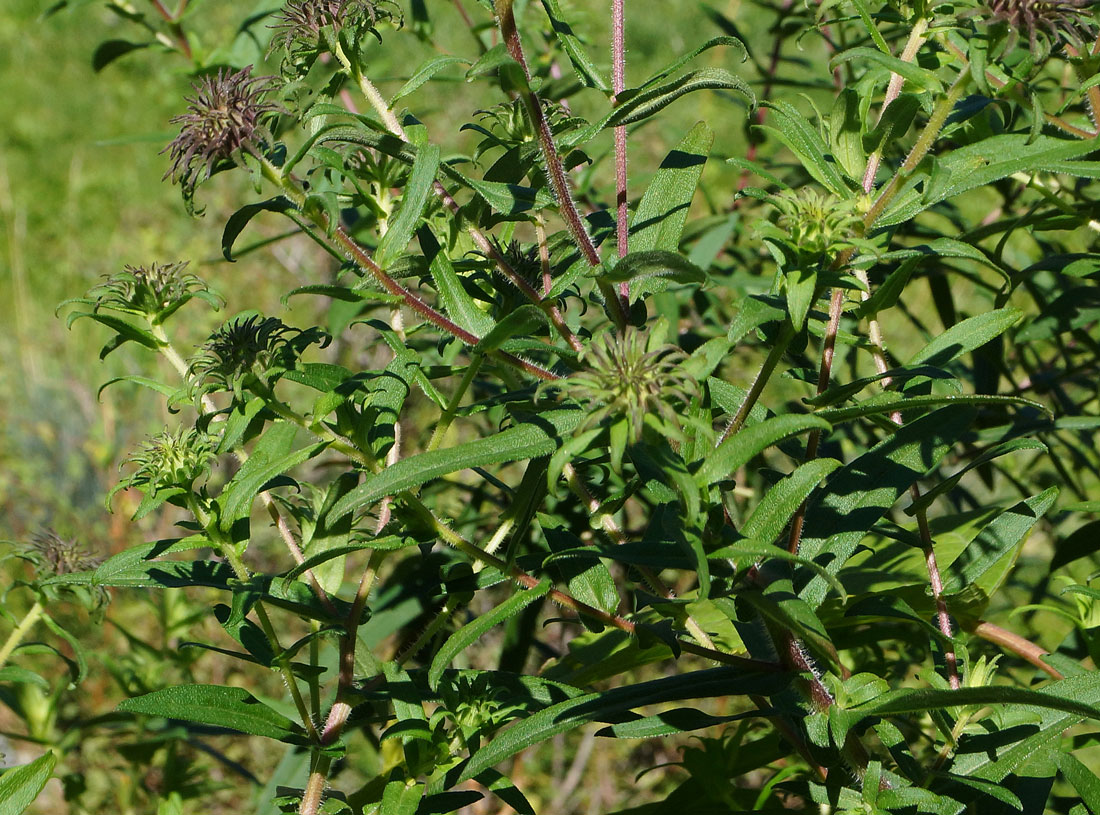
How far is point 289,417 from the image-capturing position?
1297 mm

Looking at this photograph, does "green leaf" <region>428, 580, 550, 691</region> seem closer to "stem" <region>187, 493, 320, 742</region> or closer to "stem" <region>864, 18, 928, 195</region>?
"stem" <region>187, 493, 320, 742</region>

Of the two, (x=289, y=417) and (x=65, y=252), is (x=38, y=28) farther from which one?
(x=289, y=417)

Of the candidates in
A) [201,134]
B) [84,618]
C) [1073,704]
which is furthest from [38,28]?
[1073,704]

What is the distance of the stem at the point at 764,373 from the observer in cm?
113

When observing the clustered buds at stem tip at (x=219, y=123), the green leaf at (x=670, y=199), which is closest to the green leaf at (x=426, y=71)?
the clustered buds at stem tip at (x=219, y=123)

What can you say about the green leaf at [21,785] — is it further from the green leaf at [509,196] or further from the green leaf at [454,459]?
the green leaf at [509,196]

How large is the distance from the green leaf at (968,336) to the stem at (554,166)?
1.26 feet

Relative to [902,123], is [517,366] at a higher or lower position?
lower

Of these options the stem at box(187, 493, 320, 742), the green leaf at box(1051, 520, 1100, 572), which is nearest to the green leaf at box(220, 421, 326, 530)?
the stem at box(187, 493, 320, 742)

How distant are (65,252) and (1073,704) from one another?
23.8ft

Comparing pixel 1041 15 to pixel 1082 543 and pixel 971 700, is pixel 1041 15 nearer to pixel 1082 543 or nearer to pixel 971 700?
pixel 971 700

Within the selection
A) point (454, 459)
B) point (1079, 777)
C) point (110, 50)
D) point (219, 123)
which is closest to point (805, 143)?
point (454, 459)

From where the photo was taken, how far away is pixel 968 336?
4.25 feet

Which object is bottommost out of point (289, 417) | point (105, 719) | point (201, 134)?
point (105, 719)
